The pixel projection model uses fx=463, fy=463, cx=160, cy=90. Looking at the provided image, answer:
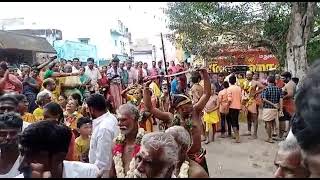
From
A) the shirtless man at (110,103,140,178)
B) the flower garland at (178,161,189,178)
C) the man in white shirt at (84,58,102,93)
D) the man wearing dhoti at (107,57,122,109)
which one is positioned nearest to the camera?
the flower garland at (178,161,189,178)

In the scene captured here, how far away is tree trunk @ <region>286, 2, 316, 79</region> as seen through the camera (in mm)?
10196

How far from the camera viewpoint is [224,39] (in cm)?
1638

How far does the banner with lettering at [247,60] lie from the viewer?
18109mm

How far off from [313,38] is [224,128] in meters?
6.40

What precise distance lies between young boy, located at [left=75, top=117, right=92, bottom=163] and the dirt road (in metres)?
2.76

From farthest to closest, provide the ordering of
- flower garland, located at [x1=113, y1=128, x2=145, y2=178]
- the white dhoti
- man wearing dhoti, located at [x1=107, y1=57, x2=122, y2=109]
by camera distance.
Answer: man wearing dhoti, located at [x1=107, y1=57, x2=122, y2=109], the white dhoti, flower garland, located at [x1=113, y1=128, x2=145, y2=178]

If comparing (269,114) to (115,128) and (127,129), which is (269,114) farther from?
(127,129)

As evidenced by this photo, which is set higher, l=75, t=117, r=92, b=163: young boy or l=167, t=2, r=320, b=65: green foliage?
l=167, t=2, r=320, b=65: green foliage

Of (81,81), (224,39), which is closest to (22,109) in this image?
(81,81)

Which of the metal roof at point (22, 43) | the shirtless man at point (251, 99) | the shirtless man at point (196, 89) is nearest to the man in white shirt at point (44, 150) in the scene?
the shirtless man at point (196, 89)

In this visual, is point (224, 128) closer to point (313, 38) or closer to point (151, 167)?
point (313, 38)

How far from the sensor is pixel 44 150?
2277mm

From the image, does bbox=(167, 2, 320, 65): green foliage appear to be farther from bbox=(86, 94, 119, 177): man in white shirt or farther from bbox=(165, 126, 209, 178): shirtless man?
bbox=(165, 126, 209, 178): shirtless man

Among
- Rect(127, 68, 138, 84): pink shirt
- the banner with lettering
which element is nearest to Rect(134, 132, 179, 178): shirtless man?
Rect(127, 68, 138, 84): pink shirt
